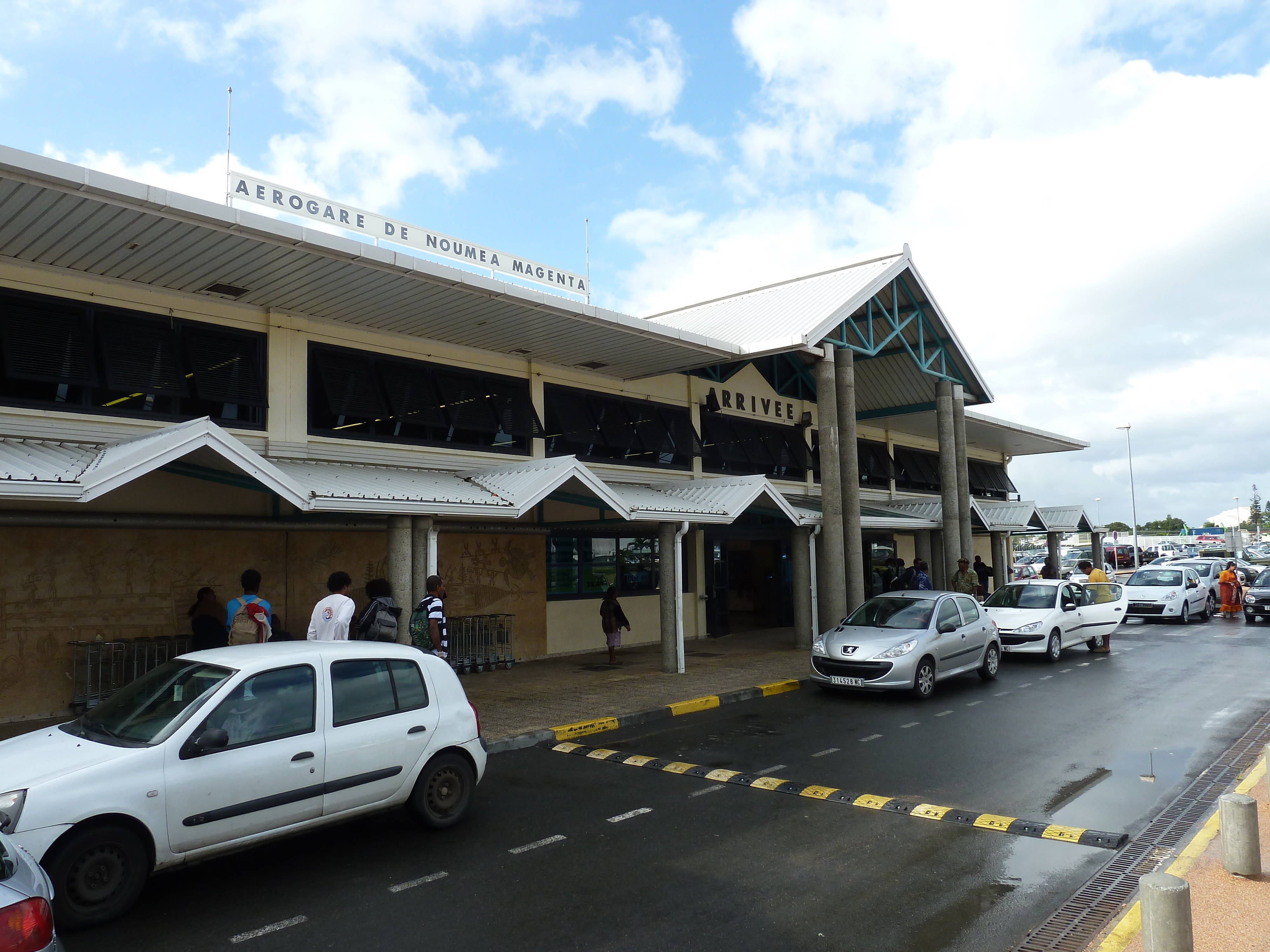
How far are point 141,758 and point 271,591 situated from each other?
7.81m

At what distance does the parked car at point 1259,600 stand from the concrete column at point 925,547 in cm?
828

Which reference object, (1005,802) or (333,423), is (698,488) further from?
(1005,802)

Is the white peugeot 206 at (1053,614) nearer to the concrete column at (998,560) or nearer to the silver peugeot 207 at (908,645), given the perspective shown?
the silver peugeot 207 at (908,645)

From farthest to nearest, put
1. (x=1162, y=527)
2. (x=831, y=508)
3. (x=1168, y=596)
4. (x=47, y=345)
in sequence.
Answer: (x=1162, y=527) → (x=1168, y=596) → (x=831, y=508) → (x=47, y=345)

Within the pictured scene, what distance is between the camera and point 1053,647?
666 inches

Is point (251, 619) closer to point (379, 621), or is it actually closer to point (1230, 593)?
point (379, 621)

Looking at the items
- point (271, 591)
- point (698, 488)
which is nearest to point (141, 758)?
point (271, 591)

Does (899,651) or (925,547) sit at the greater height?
(925,547)

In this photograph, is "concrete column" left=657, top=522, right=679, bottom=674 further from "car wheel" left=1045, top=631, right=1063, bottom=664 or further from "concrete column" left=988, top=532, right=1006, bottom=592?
"concrete column" left=988, top=532, right=1006, bottom=592

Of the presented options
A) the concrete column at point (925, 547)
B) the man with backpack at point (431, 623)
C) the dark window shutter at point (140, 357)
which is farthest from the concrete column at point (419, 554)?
the concrete column at point (925, 547)

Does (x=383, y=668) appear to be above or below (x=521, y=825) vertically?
above

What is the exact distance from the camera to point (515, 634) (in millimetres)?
16594

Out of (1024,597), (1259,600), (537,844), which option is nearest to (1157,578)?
(1259,600)

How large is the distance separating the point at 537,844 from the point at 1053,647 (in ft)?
44.6
